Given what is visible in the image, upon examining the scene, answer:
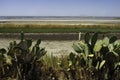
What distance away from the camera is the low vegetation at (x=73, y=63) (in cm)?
786

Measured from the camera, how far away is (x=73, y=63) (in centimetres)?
807

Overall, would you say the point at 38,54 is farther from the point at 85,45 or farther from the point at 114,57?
the point at 114,57

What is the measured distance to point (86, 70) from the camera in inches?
312

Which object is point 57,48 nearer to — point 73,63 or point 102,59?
point 73,63

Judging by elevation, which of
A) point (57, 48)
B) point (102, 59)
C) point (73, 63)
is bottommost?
point (57, 48)

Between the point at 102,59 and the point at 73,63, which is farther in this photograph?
the point at 73,63

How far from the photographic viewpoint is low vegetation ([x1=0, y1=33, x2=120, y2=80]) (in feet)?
25.8

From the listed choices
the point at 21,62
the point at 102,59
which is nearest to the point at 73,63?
the point at 102,59

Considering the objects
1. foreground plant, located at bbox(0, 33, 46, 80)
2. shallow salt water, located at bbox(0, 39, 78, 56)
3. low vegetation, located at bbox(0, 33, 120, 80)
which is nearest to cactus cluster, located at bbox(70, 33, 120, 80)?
low vegetation, located at bbox(0, 33, 120, 80)

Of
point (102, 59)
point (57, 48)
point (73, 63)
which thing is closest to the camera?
point (102, 59)

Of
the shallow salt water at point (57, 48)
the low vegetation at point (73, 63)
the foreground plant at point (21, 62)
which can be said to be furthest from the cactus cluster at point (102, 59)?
the shallow salt water at point (57, 48)

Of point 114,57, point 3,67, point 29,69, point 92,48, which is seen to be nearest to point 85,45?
point 92,48

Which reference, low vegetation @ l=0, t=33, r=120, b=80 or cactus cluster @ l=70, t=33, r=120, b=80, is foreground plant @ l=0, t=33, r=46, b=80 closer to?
low vegetation @ l=0, t=33, r=120, b=80

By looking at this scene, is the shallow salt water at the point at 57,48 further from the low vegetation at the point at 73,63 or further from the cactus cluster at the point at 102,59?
the cactus cluster at the point at 102,59
